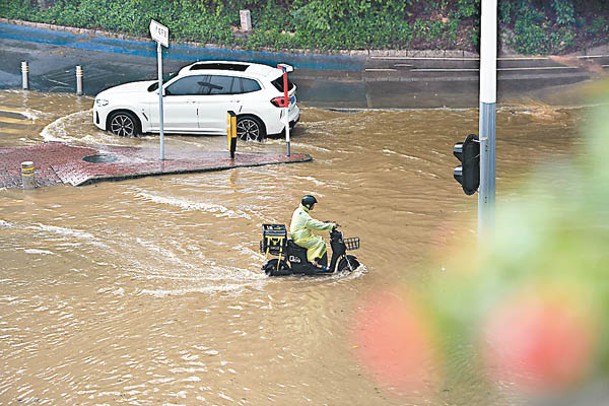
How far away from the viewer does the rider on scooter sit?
1143cm

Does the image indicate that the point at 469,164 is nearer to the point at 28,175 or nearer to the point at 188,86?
the point at 28,175

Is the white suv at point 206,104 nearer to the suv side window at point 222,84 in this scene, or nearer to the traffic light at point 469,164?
the suv side window at point 222,84

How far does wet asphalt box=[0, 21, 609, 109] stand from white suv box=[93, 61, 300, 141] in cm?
367

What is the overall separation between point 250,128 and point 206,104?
3.25 ft

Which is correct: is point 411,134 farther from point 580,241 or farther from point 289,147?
point 580,241

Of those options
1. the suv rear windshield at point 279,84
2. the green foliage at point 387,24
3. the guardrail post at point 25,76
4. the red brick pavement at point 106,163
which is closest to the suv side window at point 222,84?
the suv rear windshield at point 279,84

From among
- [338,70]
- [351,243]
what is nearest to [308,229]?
[351,243]

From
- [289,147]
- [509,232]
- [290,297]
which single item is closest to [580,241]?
[509,232]

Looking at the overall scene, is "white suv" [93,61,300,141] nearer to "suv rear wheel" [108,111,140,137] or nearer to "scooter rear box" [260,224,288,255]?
"suv rear wheel" [108,111,140,137]

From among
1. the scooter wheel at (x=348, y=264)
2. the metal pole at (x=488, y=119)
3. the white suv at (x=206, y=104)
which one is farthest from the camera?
the white suv at (x=206, y=104)

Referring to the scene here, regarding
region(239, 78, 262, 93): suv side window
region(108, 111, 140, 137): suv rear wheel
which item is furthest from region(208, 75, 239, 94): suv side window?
region(108, 111, 140, 137): suv rear wheel

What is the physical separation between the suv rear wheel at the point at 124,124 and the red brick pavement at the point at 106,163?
1.02m

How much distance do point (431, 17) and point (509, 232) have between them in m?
17.1

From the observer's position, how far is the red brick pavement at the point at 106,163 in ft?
53.8
